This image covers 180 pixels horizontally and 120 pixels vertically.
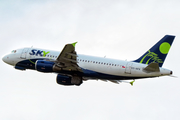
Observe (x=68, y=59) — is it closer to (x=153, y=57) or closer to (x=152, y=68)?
(x=152, y=68)

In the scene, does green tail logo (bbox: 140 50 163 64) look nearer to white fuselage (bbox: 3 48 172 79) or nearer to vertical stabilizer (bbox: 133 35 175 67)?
vertical stabilizer (bbox: 133 35 175 67)

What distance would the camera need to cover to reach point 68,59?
44.0m

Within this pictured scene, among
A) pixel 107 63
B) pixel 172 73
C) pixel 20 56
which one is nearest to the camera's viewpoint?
pixel 172 73

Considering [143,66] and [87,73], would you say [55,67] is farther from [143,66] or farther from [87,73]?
[143,66]

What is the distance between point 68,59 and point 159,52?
12.9 m

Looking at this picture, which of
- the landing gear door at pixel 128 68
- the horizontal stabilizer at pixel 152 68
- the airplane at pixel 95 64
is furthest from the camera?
the landing gear door at pixel 128 68

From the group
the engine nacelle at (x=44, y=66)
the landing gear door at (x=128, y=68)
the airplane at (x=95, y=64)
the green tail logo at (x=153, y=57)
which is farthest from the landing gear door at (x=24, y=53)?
the green tail logo at (x=153, y=57)

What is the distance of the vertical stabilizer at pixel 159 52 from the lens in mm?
44531

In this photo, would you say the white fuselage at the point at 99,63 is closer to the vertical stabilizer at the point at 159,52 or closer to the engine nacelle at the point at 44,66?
the vertical stabilizer at the point at 159,52

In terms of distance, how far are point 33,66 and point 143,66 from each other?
16.5 metres

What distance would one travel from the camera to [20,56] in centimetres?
4953

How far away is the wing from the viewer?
42.3m

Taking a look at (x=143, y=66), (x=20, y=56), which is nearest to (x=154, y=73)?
(x=143, y=66)

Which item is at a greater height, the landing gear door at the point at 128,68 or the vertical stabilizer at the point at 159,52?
the vertical stabilizer at the point at 159,52
